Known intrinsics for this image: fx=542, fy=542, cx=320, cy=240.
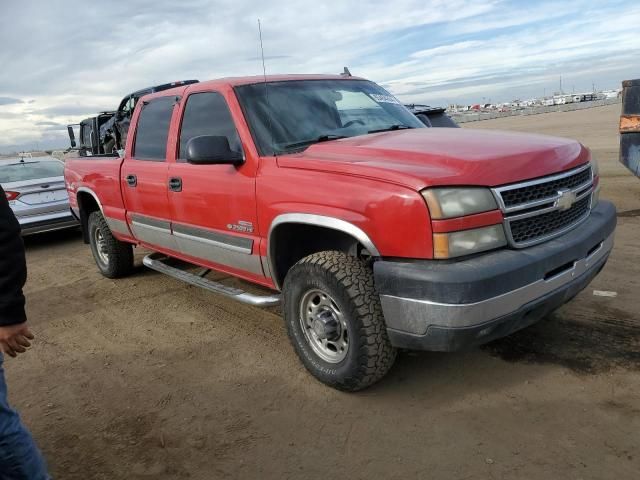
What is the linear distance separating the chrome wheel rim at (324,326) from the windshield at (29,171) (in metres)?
7.36

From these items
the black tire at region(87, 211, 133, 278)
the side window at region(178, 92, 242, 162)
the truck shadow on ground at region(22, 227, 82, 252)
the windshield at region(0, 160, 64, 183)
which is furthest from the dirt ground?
the windshield at region(0, 160, 64, 183)

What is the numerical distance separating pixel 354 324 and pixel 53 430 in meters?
1.90

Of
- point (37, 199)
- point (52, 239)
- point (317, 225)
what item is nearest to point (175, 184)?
point (317, 225)

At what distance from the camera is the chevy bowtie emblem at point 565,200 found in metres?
3.04

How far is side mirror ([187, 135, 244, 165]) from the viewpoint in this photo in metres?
3.52

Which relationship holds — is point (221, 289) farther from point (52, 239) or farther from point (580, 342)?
point (52, 239)

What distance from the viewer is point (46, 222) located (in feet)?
28.3

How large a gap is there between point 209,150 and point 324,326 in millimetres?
1360

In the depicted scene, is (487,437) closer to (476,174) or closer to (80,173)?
(476,174)

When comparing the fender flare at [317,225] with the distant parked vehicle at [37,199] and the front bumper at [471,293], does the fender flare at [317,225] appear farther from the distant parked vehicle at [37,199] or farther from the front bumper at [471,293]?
the distant parked vehicle at [37,199]

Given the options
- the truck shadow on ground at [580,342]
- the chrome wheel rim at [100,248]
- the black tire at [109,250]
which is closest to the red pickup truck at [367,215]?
the truck shadow on ground at [580,342]

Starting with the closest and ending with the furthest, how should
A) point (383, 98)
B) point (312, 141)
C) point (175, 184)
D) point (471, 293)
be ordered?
point (471, 293) < point (312, 141) < point (175, 184) < point (383, 98)

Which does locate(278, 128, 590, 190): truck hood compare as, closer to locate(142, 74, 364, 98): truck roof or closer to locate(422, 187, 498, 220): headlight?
locate(422, 187, 498, 220): headlight

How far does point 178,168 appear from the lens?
437 centimetres
